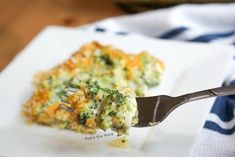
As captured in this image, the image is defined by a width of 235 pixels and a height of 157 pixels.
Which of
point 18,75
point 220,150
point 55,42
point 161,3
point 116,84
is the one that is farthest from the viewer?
point 161,3

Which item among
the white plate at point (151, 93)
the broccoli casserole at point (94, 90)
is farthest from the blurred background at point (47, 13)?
the broccoli casserole at point (94, 90)

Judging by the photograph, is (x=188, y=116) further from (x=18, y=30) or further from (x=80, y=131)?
(x=18, y=30)

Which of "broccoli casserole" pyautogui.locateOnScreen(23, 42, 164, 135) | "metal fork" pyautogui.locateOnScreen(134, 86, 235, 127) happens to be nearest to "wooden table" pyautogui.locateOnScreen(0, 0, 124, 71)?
"broccoli casserole" pyautogui.locateOnScreen(23, 42, 164, 135)

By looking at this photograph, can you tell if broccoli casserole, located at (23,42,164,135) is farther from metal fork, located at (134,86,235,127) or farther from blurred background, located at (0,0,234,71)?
blurred background, located at (0,0,234,71)

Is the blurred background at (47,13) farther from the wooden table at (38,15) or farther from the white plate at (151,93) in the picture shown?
the white plate at (151,93)

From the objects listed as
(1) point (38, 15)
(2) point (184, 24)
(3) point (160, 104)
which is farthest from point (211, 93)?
(1) point (38, 15)

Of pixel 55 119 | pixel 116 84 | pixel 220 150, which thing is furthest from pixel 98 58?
pixel 220 150
